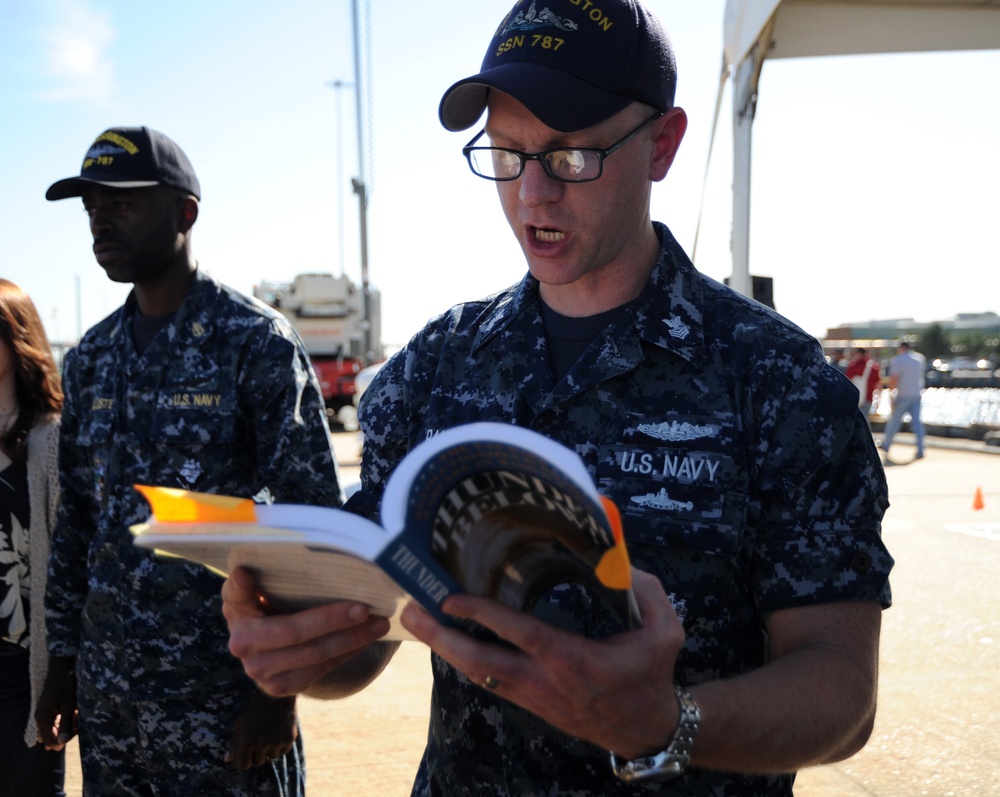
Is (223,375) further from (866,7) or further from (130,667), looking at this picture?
(866,7)

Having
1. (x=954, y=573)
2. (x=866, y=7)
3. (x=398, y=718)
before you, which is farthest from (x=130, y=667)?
(x=954, y=573)

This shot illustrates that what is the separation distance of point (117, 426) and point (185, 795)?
107 centimetres

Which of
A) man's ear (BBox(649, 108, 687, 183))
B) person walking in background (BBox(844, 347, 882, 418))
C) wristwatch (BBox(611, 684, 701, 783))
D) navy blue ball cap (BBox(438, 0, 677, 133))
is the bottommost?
person walking in background (BBox(844, 347, 882, 418))

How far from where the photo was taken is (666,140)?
1.60 m

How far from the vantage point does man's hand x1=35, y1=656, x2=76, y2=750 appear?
2680 millimetres

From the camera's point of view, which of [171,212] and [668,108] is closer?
[668,108]

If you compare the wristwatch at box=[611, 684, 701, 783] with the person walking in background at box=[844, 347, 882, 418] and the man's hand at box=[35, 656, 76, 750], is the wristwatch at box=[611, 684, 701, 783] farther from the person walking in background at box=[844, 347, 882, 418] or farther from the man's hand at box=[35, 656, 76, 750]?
the person walking in background at box=[844, 347, 882, 418]

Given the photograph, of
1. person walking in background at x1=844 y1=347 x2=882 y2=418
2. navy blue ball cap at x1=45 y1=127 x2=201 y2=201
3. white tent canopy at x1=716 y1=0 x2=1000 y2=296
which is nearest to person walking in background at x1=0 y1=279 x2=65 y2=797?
navy blue ball cap at x1=45 y1=127 x2=201 y2=201

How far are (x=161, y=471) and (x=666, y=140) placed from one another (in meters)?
1.76

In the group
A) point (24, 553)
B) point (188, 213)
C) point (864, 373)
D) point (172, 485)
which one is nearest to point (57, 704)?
point (24, 553)

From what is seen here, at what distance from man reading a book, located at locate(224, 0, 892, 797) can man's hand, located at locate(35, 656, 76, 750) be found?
→ 1.58 metres

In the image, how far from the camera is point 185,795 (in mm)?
2406

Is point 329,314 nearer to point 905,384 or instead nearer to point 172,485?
point 905,384

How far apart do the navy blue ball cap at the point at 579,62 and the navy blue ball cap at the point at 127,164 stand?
5.39ft
